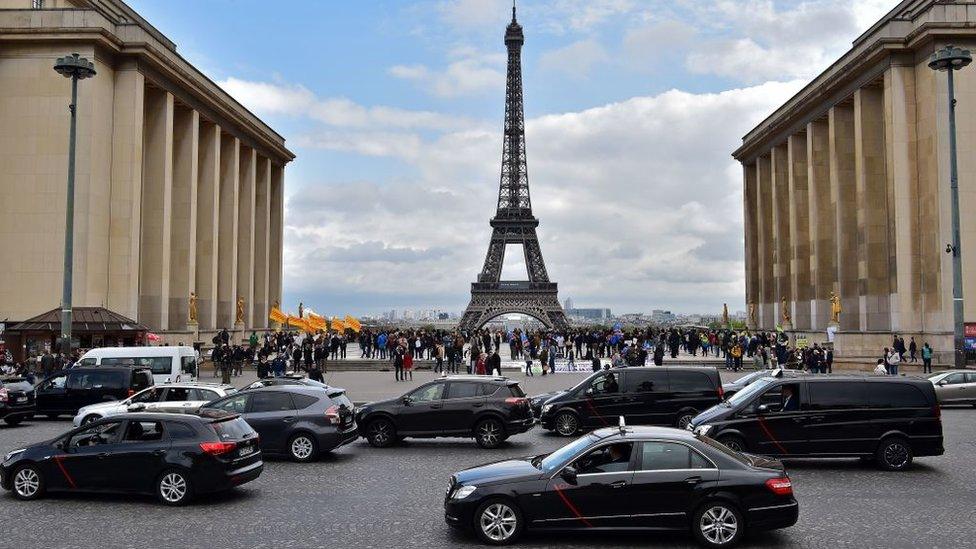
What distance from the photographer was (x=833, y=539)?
10.7 m

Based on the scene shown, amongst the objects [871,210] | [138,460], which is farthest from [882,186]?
[138,460]

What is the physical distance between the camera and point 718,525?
1029 cm

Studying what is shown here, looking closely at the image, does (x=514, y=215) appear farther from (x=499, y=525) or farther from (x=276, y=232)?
(x=499, y=525)

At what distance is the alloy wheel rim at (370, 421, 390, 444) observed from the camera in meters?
19.1

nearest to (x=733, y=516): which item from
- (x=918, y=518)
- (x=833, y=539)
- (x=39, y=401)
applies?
(x=833, y=539)

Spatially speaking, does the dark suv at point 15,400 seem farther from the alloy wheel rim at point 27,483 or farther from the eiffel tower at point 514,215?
the eiffel tower at point 514,215

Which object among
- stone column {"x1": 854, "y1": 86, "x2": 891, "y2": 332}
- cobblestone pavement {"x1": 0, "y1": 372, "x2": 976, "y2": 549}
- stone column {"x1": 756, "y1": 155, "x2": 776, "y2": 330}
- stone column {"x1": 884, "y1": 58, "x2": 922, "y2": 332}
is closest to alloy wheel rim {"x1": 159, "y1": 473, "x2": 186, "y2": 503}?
cobblestone pavement {"x1": 0, "y1": 372, "x2": 976, "y2": 549}

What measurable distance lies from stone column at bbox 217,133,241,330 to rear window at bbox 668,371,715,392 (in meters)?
45.4

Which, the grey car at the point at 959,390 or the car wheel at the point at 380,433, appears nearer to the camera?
the car wheel at the point at 380,433

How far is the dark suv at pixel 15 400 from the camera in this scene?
22125mm

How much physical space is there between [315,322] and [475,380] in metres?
43.6

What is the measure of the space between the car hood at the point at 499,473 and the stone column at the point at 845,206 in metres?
44.4

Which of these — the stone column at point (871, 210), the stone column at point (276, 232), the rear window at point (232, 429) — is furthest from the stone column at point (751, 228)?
the rear window at point (232, 429)

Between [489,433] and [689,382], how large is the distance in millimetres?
4695
